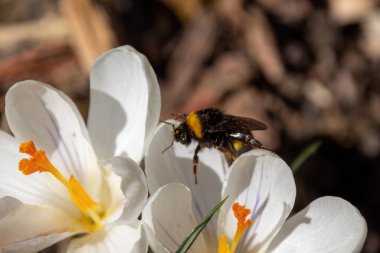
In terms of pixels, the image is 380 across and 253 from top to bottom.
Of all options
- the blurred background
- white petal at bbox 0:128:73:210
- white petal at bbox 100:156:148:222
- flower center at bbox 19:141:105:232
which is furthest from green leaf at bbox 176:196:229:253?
the blurred background

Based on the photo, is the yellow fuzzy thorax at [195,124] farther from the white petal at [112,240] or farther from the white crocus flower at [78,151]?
the white petal at [112,240]

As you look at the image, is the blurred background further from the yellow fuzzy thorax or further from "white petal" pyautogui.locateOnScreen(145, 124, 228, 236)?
the yellow fuzzy thorax

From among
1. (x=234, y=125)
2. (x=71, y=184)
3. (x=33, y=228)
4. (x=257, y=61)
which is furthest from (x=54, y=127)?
(x=257, y=61)

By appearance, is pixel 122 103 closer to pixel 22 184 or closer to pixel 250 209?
pixel 22 184

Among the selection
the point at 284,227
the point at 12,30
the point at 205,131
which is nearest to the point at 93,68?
the point at 205,131

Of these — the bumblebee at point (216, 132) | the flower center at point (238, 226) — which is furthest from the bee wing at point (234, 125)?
the flower center at point (238, 226)

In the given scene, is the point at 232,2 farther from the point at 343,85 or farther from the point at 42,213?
the point at 42,213
